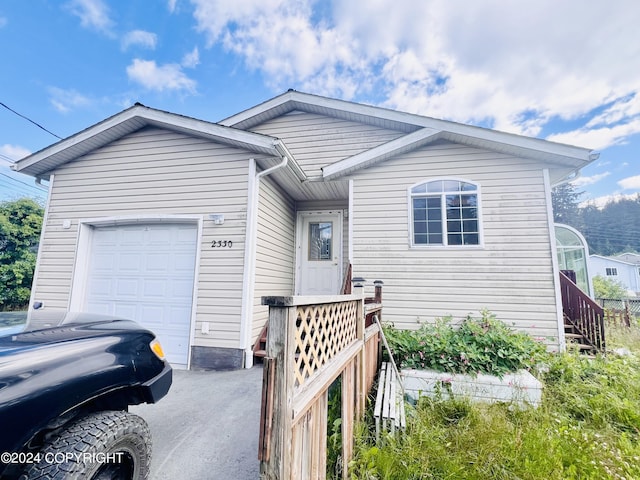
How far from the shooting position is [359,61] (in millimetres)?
9008

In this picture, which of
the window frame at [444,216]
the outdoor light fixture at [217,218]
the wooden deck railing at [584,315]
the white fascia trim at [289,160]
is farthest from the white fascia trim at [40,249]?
the wooden deck railing at [584,315]

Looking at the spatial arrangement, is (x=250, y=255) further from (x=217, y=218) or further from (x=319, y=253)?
(x=319, y=253)

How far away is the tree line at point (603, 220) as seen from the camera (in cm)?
3972

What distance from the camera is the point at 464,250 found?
5137mm

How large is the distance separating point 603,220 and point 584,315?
181ft

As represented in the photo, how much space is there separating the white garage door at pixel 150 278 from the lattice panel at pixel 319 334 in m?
3.18

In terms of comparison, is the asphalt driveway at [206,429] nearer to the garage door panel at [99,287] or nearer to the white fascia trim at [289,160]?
the garage door panel at [99,287]

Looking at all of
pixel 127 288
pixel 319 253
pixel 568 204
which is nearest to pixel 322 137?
pixel 319 253

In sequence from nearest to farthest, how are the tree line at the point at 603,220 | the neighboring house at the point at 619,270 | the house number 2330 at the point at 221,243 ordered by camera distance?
the house number 2330 at the point at 221,243 < the neighboring house at the point at 619,270 < the tree line at the point at 603,220

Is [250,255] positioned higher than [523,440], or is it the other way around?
[250,255]

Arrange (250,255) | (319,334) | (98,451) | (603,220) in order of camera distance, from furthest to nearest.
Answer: (603,220) → (250,255) → (319,334) → (98,451)

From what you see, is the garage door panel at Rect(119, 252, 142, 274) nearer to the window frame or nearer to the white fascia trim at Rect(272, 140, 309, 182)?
the white fascia trim at Rect(272, 140, 309, 182)

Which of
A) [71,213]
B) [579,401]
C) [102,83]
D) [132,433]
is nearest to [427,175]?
[579,401]

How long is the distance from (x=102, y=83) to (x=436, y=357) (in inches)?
619
